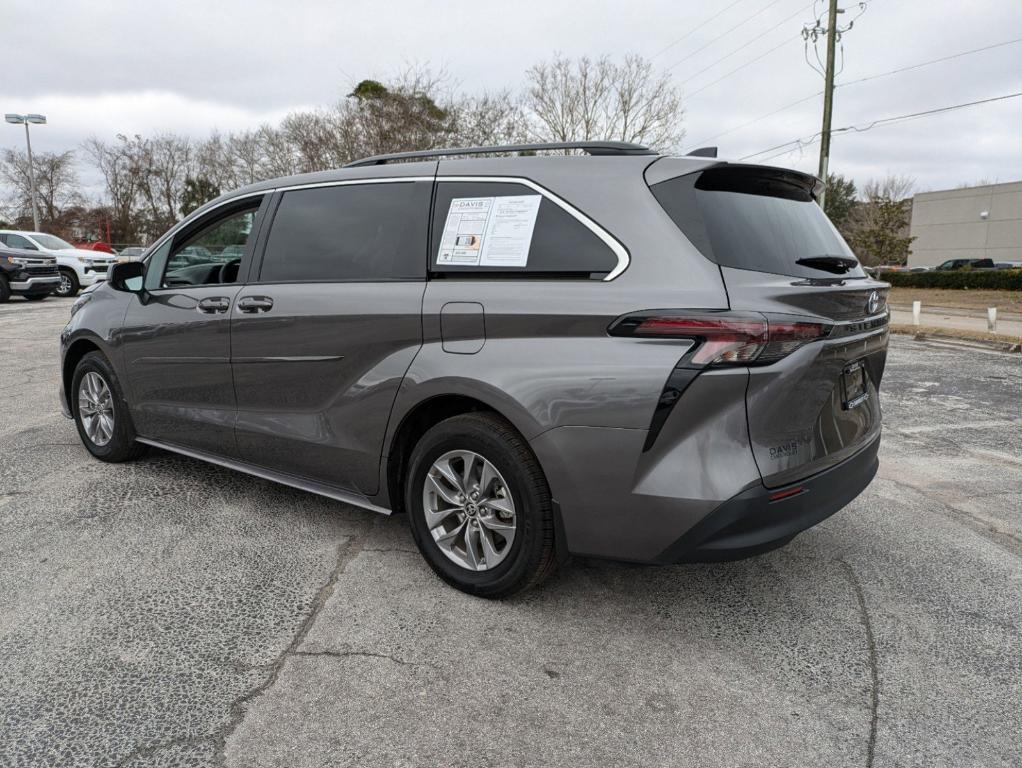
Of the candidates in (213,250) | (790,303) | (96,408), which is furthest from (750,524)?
(96,408)

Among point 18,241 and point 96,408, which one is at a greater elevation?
point 18,241

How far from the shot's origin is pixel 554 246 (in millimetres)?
2730

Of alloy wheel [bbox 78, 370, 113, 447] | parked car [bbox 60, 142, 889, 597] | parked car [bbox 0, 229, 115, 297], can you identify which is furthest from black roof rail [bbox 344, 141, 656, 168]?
parked car [bbox 0, 229, 115, 297]

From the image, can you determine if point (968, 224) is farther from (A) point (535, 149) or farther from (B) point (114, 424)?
(B) point (114, 424)

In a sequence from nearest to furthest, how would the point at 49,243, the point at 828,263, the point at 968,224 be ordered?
the point at 828,263
the point at 49,243
the point at 968,224

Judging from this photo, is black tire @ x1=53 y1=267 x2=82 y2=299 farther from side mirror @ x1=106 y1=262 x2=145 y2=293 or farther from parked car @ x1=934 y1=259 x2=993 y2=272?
parked car @ x1=934 y1=259 x2=993 y2=272

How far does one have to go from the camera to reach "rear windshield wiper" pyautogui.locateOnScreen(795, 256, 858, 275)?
2760 mm

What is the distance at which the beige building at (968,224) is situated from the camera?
48188 mm

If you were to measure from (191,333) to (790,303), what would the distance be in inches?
120

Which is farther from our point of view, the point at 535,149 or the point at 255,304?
the point at 255,304

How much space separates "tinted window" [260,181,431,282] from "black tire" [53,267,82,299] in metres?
18.9

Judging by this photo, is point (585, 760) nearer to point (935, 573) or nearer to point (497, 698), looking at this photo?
point (497, 698)

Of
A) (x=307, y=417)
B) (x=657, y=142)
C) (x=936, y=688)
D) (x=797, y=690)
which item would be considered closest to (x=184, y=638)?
(x=307, y=417)

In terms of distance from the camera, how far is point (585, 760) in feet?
6.70
